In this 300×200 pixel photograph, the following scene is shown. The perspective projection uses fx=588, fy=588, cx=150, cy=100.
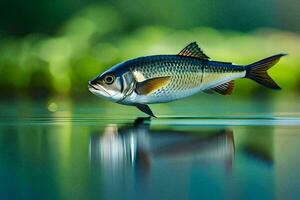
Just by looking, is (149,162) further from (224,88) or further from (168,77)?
(224,88)

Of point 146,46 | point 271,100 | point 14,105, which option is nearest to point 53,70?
point 14,105

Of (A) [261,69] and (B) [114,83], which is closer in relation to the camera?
(B) [114,83]

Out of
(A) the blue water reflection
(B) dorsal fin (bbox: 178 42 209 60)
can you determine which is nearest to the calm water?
(A) the blue water reflection

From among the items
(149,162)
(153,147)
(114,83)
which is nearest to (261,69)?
(114,83)

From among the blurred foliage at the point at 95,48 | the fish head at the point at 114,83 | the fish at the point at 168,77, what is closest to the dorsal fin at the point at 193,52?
the fish at the point at 168,77

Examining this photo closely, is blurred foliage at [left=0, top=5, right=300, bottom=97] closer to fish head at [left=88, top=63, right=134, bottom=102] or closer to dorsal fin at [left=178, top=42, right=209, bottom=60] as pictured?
dorsal fin at [left=178, top=42, right=209, bottom=60]

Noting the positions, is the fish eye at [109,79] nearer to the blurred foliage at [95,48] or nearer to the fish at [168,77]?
the fish at [168,77]

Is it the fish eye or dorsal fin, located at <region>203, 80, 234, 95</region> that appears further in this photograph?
dorsal fin, located at <region>203, 80, 234, 95</region>
